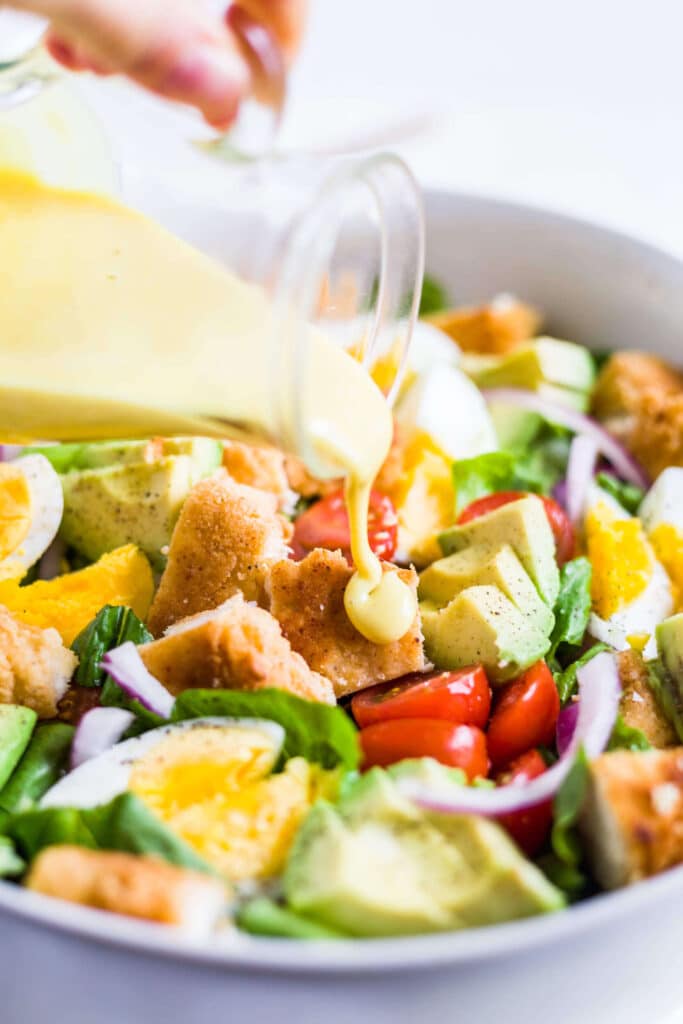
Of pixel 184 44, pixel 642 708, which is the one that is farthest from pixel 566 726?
pixel 184 44

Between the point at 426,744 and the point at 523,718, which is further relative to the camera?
the point at 523,718

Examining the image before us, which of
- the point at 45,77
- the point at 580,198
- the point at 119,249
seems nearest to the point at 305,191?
the point at 119,249

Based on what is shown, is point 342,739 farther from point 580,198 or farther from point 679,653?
point 580,198

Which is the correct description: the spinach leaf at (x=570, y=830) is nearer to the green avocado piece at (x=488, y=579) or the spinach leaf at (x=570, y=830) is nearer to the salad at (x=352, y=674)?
the salad at (x=352, y=674)

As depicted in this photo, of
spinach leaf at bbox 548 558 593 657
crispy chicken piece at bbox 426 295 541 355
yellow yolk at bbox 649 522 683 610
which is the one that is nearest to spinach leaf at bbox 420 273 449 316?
crispy chicken piece at bbox 426 295 541 355

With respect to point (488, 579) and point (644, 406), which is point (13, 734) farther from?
point (644, 406)
